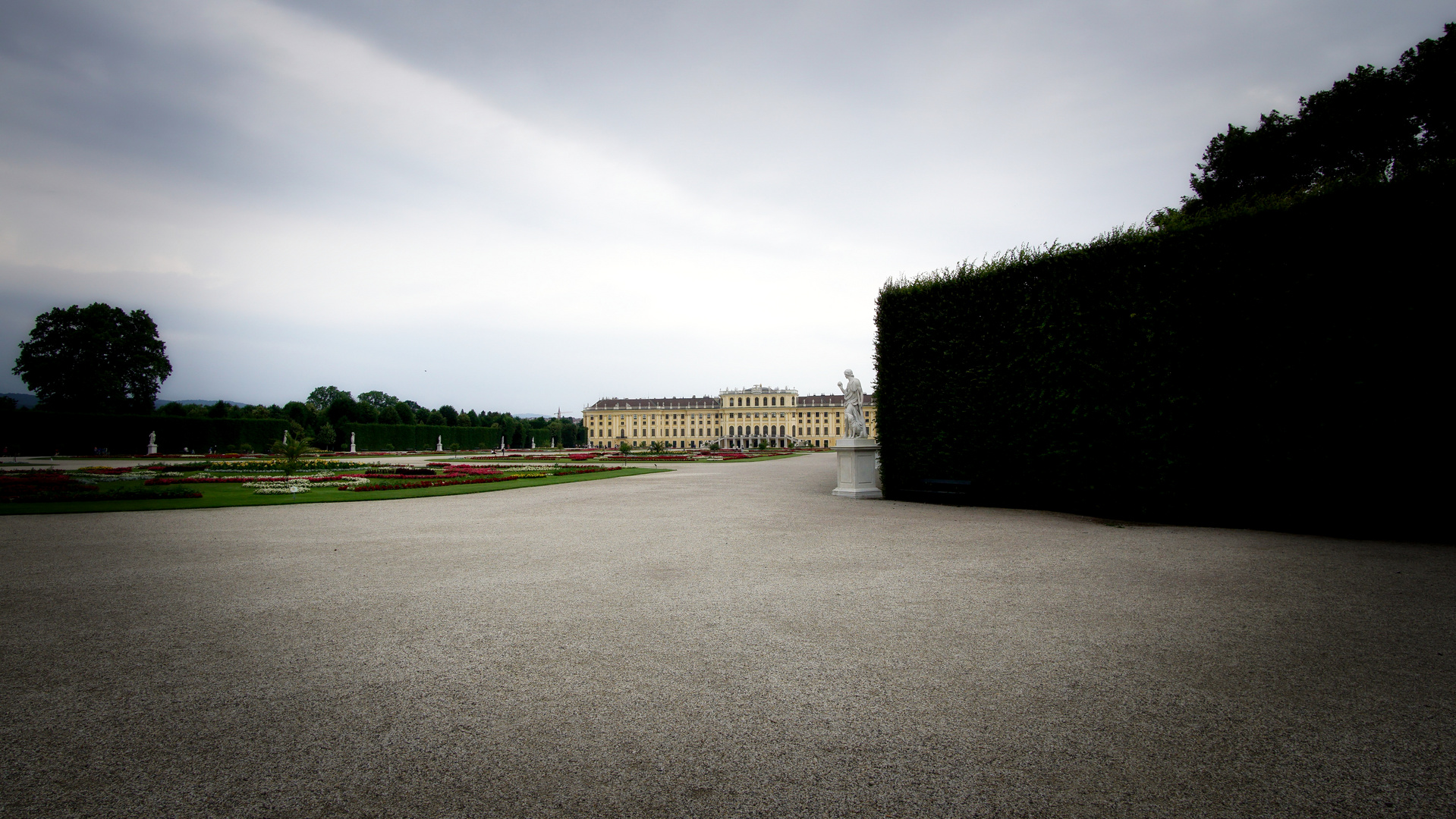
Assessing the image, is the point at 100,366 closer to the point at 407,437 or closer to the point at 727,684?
the point at 407,437

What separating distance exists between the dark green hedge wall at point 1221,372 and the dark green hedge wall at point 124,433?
45.3 metres

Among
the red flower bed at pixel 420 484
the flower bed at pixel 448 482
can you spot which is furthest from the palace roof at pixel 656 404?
the red flower bed at pixel 420 484

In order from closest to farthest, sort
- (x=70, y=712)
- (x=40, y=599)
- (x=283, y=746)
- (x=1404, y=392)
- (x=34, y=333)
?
(x=283, y=746)
(x=70, y=712)
(x=40, y=599)
(x=1404, y=392)
(x=34, y=333)

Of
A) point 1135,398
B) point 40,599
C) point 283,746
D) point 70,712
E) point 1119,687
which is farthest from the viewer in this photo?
point 1135,398

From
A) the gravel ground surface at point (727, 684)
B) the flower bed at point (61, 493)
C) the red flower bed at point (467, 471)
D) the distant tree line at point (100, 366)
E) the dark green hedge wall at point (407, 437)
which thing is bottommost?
the gravel ground surface at point (727, 684)

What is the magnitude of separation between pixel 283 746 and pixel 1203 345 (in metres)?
12.3

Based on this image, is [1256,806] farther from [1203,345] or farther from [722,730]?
[1203,345]

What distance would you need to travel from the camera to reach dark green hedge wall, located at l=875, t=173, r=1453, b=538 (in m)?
8.38

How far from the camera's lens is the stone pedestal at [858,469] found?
14.7 metres

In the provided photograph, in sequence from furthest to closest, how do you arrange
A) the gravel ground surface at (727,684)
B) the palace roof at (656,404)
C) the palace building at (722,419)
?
the palace roof at (656,404) → the palace building at (722,419) → the gravel ground surface at (727,684)

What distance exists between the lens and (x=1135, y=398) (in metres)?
10.6

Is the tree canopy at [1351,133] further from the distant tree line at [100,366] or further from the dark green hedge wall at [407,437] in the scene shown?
the dark green hedge wall at [407,437]

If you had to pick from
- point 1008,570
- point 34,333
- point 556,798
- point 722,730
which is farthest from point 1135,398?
point 34,333

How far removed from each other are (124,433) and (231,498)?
112 feet
